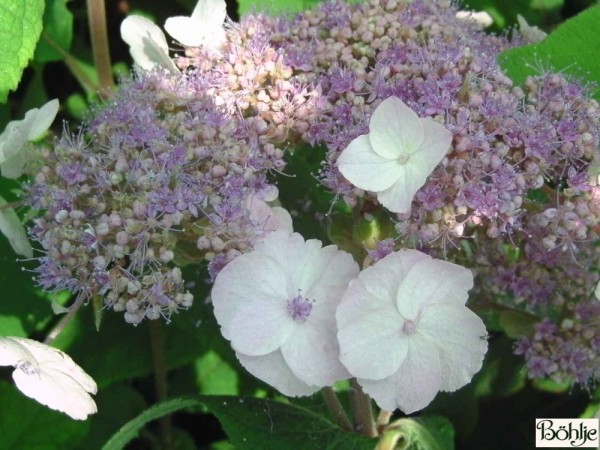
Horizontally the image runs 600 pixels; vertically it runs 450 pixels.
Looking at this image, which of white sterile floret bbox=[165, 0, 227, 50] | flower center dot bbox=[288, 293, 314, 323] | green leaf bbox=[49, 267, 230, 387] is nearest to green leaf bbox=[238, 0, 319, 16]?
white sterile floret bbox=[165, 0, 227, 50]

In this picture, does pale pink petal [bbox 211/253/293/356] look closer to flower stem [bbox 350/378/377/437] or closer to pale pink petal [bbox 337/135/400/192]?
pale pink petal [bbox 337/135/400/192]

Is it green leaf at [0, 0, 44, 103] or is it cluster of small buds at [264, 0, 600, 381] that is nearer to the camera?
cluster of small buds at [264, 0, 600, 381]

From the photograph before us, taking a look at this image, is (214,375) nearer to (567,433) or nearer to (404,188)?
(567,433)

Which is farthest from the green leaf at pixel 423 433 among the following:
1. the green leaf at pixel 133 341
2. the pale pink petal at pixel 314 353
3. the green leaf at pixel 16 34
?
the green leaf at pixel 16 34

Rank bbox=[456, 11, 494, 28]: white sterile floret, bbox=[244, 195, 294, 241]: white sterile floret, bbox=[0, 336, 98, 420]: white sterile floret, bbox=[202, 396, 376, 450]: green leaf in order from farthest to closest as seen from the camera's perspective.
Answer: bbox=[456, 11, 494, 28]: white sterile floret < bbox=[202, 396, 376, 450]: green leaf < bbox=[244, 195, 294, 241]: white sterile floret < bbox=[0, 336, 98, 420]: white sterile floret

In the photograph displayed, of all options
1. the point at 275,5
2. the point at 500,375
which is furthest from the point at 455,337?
the point at 275,5

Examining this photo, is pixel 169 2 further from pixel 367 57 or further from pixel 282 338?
pixel 282 338

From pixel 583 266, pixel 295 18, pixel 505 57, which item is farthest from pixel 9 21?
pixel 583 266
